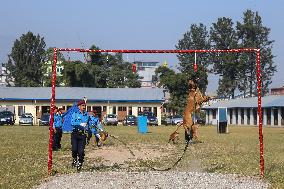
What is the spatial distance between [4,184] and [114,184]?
2.41 m

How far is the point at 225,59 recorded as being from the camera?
10475 cm

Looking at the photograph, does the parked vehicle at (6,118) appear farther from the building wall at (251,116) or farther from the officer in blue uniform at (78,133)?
the officer in blue uniform at (78,133)

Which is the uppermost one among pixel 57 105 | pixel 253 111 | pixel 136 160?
pixel 57 105

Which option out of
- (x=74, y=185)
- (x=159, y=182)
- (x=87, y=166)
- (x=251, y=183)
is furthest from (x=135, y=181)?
(x=87, y=166)

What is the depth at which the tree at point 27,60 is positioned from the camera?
368ft

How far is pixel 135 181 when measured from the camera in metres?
12.6

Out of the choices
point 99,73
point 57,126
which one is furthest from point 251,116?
point 57,126

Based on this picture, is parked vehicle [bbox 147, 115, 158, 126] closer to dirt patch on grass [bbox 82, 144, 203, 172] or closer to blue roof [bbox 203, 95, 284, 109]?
blue roof [bbox 203, 95, 284, 109]

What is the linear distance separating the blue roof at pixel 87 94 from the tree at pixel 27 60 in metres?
29.1

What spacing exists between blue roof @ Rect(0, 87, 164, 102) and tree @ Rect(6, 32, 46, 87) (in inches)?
1147

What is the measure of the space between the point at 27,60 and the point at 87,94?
114 ft

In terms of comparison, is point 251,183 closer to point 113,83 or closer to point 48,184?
point 48,184

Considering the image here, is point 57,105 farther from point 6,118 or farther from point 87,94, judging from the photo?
point 6,118

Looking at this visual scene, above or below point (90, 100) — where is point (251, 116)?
below
